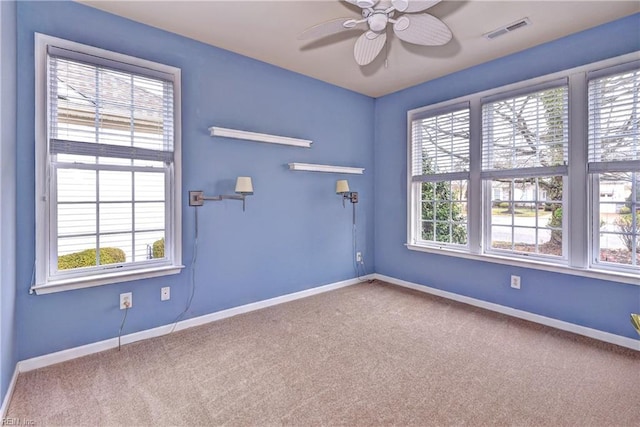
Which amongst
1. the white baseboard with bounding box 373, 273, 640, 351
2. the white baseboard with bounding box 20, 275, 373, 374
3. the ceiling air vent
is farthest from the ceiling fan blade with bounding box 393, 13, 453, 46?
the white baseboard with bounding box 20, 275, 373, 374

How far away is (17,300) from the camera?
7.16 ft

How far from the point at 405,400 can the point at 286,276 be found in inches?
79.7

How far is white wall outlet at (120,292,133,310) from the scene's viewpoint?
8.48 feet

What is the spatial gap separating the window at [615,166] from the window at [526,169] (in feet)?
0.76

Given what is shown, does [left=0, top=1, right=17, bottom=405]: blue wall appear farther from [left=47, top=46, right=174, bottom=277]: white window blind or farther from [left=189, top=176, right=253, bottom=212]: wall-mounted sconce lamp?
[left=189, top=176, right=253, bottom=212]: wall-mounted sconce lamp

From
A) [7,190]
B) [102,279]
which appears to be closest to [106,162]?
[7,190]

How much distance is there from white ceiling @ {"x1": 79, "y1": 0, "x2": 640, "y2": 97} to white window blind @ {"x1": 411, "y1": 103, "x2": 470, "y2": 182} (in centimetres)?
56

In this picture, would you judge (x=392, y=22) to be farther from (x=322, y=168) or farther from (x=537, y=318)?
(x=537, y=318)

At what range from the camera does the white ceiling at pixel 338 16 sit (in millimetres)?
2424

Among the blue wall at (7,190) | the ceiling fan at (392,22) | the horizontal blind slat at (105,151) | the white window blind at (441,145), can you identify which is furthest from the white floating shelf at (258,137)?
the white window blind at (441,145)

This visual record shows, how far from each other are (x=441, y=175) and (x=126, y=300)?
359 centimetres

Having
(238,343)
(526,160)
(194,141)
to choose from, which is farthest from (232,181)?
(526,160)

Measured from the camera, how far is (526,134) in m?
3.17

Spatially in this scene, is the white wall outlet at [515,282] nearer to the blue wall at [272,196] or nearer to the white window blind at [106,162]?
the blue wall at [272,196]
